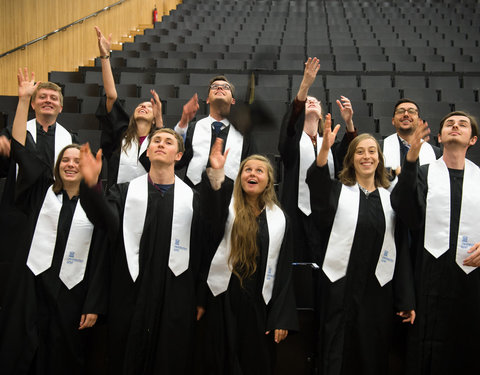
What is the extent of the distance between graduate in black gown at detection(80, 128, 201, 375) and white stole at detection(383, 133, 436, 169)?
135 centimetres

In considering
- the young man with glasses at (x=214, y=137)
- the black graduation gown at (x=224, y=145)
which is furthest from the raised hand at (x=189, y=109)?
the black graduation gown at (x=224, y=145)

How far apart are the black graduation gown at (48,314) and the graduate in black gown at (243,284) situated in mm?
537

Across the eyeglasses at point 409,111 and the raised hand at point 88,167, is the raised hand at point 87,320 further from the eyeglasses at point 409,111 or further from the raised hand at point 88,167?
the eyeglasses at point 409,111

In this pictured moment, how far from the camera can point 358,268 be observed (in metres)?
2.26

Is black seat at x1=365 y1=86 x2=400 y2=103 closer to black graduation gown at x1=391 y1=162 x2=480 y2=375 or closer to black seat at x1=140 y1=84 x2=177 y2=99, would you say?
black seat at x1=140 y1=84 x2=177 y2=99

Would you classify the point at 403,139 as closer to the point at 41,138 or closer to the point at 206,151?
the point at 206,151

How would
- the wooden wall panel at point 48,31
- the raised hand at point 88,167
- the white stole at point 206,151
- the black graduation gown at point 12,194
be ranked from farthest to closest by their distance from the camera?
the wooden wall panel at point 48,31
the white stole at point 206,151
the black graduation gown at point 12,194
the raised hand at point 88,167

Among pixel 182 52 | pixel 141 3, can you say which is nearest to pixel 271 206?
pixel 182 52

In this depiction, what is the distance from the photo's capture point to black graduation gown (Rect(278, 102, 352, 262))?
2736 millimetres

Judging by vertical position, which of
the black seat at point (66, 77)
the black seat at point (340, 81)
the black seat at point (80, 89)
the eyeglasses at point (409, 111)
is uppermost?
the black seat at point (340, 81)

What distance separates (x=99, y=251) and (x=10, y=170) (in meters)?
0.74

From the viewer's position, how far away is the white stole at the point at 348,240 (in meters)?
2.25

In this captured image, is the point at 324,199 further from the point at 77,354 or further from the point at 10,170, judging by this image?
the point at 10,170

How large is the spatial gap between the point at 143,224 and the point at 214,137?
3.19 feet
